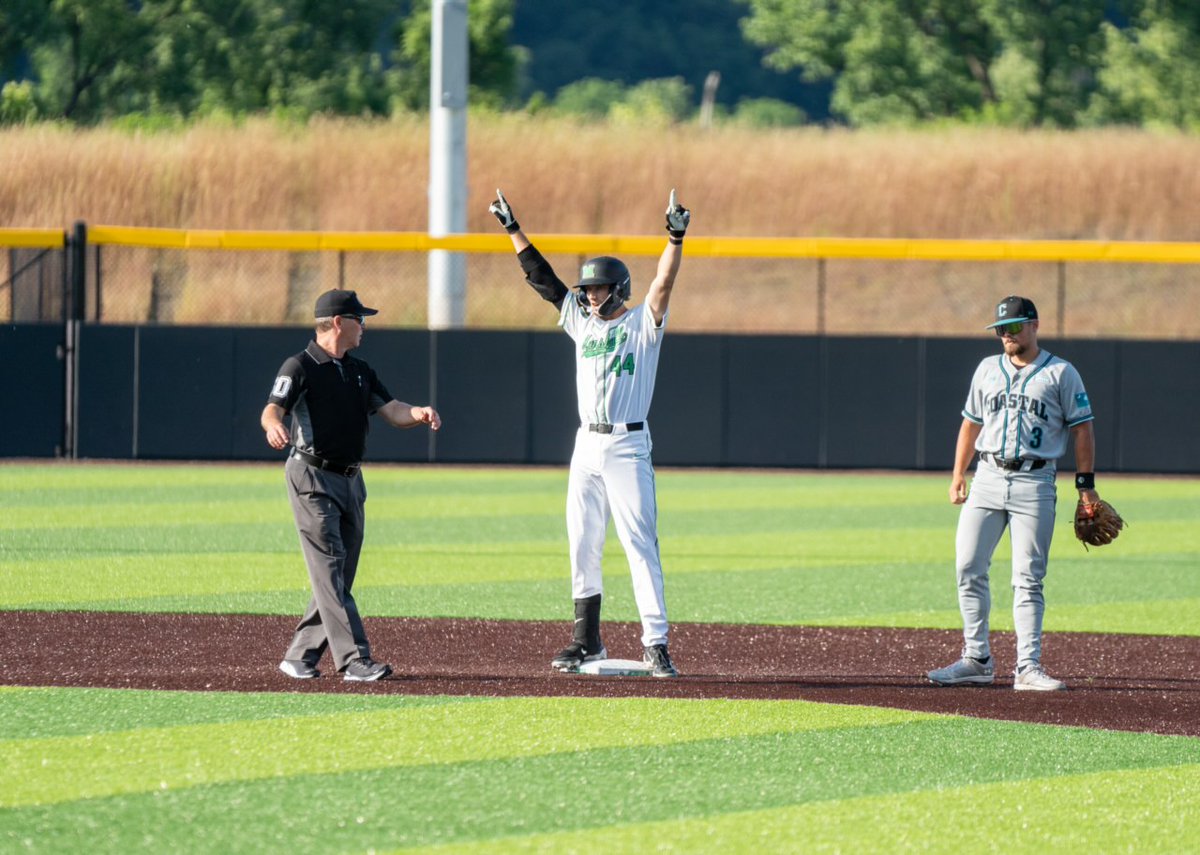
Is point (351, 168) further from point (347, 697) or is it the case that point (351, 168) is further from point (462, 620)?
point (347, 697)

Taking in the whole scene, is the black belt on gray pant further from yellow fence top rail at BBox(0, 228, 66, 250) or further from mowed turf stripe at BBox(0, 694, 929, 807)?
yellow fence top rail at BBox(0, 228, 66, 250)

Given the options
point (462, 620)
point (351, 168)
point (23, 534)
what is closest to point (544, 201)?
point (351, 168)

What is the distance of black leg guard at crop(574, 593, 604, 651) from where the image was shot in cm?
833

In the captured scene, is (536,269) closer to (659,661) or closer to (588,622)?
(588,622)

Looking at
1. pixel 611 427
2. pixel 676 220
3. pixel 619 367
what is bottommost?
pixel 611 427

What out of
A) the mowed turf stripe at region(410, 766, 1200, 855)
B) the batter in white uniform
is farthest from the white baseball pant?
the mowed turf stripe at region(410, 766, 1200, 855)

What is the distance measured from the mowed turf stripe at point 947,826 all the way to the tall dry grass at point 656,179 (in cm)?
2785

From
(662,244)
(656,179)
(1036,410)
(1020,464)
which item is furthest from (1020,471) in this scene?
(656,179)

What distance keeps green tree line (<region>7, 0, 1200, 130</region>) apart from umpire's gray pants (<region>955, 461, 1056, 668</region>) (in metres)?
30.2

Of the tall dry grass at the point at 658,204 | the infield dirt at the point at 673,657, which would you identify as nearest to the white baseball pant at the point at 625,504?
the infield dirt at the point at 673,657

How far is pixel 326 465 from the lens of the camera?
799 centimetres

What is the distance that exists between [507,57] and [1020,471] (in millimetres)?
42905

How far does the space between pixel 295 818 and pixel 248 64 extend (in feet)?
136

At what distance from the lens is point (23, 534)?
45.9 feet
